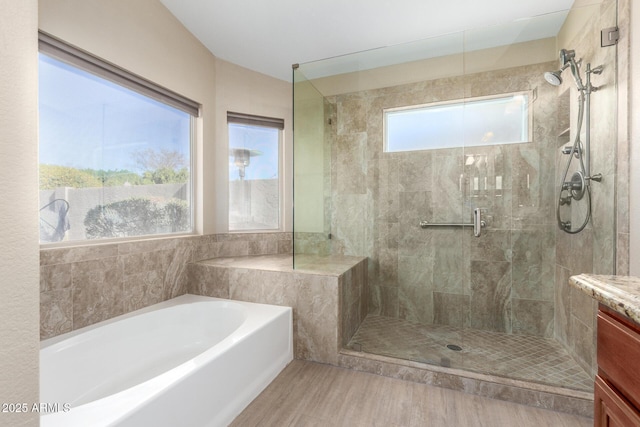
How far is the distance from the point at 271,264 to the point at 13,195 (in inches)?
80.6

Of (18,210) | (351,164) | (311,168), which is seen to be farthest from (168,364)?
(351,164)

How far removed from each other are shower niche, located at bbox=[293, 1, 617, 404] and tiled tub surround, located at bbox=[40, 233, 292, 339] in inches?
43.8

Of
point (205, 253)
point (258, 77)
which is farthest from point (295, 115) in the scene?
point (205, 253)

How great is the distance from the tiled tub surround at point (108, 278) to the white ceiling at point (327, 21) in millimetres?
1930

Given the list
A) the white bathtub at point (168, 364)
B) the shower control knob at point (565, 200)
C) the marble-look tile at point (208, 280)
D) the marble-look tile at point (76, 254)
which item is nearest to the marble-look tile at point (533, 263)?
the shower control knob at point (565, 200)

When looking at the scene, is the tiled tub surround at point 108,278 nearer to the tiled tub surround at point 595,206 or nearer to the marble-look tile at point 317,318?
the marble-look tile at point 317,318

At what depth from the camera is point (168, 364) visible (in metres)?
1.98

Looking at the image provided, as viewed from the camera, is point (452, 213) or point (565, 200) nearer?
point (565, 200)

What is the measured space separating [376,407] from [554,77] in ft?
8.54

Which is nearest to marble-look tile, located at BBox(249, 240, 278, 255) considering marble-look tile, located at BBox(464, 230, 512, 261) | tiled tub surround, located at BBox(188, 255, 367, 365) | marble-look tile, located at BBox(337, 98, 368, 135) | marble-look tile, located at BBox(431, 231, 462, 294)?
tiled tub surround, located at BBox(188, 255, 367, 365)

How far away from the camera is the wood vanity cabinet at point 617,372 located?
0.64 m

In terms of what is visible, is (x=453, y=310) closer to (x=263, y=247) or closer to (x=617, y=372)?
(x=617, y=372)

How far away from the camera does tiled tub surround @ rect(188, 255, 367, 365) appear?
2.09 meters

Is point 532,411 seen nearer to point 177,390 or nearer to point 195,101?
point 177,390
